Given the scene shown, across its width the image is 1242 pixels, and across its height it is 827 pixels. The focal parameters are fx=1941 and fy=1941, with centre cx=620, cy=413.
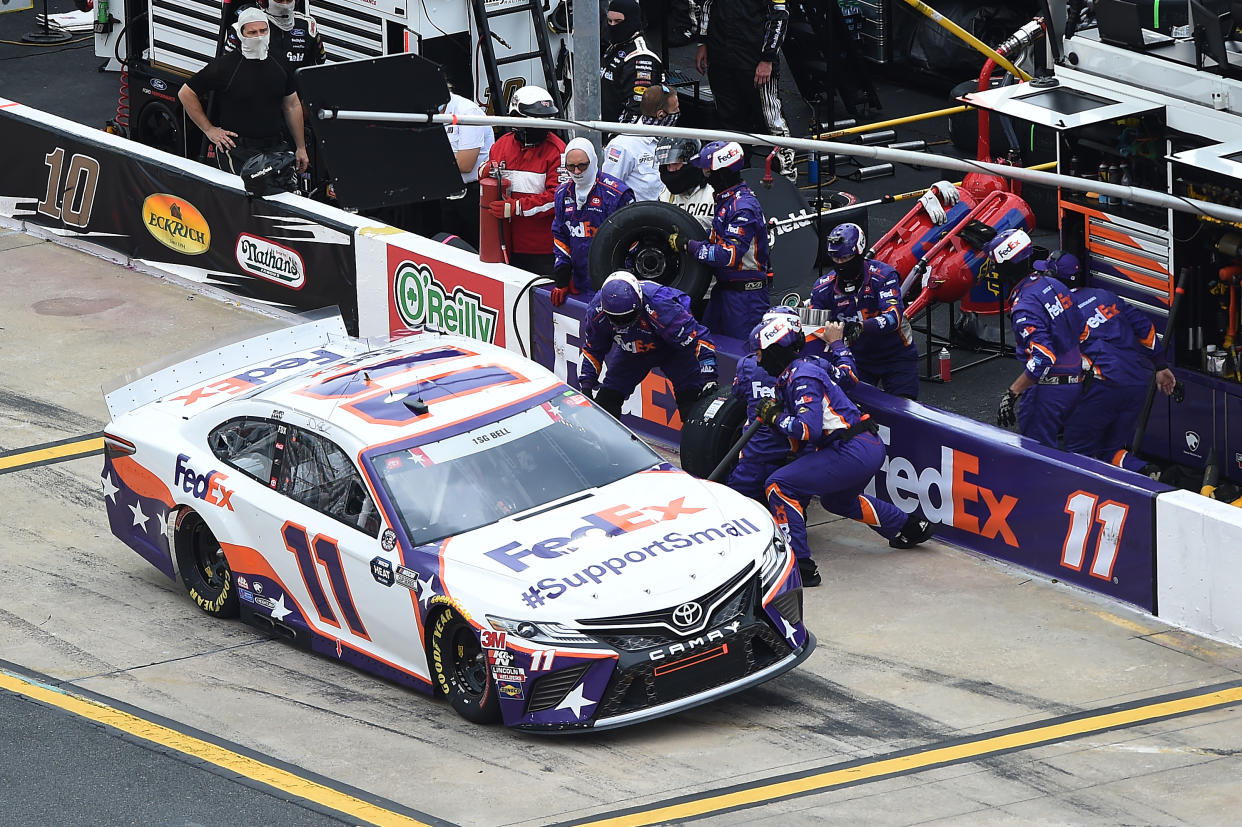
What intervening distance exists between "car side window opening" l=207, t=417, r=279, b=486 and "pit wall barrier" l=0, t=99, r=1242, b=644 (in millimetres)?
3510

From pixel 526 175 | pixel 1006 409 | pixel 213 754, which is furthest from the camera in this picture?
pixel 526 175

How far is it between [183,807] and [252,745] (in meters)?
0.80

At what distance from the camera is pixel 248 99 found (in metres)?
16.2

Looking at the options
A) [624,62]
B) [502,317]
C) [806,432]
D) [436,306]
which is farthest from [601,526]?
[624,62]

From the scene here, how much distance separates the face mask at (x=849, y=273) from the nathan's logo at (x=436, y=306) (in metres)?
3.16

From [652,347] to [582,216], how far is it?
5.41 ft

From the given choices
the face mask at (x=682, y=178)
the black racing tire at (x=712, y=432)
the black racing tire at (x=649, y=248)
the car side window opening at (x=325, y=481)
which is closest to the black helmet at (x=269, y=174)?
the black racing tire at (x=649, y=248)

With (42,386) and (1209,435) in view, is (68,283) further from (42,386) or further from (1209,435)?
(1209,435)

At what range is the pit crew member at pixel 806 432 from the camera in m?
11.0

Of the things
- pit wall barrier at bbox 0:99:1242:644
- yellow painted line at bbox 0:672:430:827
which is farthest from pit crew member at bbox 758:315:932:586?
yellow painted line at bbox 0:672:430:827

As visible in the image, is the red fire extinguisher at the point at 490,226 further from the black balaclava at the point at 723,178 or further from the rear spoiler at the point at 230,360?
the rear spoiler at the point at 230,360

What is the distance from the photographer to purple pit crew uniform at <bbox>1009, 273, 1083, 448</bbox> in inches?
459

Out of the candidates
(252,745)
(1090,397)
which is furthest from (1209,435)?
(252,745)

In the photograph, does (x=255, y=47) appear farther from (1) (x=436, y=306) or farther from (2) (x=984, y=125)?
Result: (2) (x=984, y=125)
